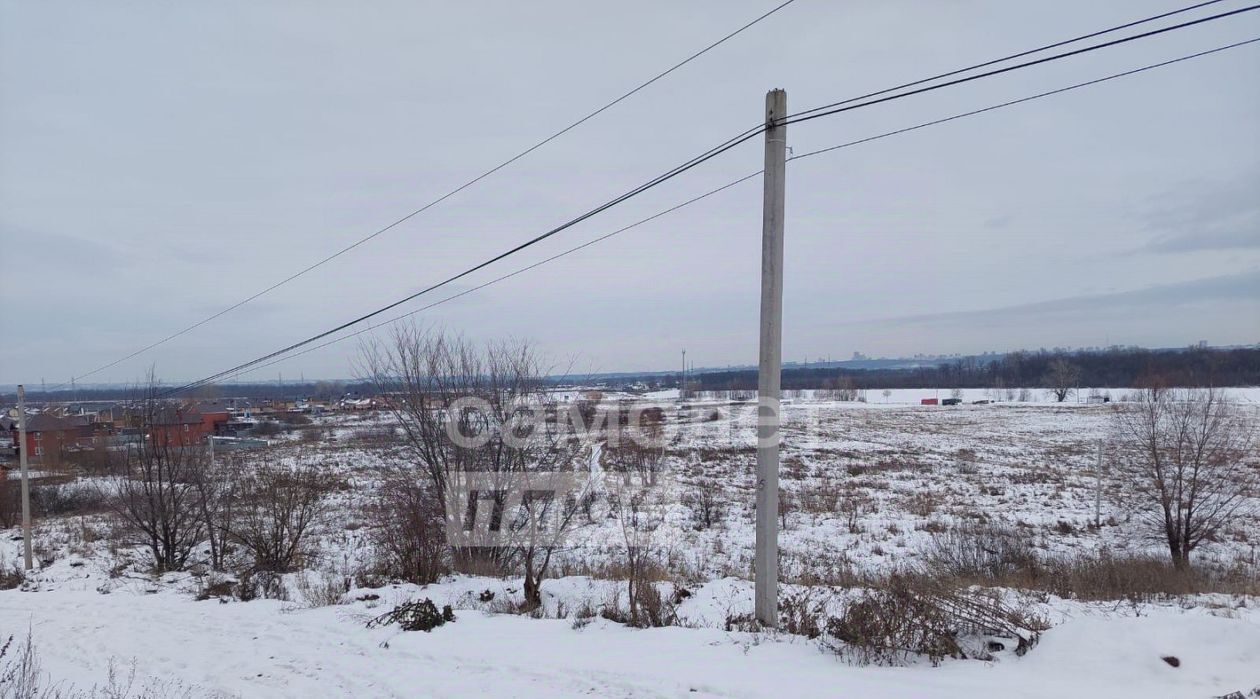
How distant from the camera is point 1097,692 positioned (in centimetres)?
405

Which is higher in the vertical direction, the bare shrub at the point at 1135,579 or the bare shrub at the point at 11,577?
the bare shrub at the point at 1135,579

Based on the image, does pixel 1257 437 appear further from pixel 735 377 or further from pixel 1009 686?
pixel 735 377

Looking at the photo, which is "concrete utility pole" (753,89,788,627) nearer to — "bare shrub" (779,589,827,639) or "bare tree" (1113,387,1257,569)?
"bare shrub" (779,589,827,639)

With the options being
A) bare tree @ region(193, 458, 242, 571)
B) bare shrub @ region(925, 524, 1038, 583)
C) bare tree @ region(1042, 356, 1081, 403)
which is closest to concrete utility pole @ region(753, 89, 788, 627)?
bare shrub @ region(925, 524, 1038, 583)

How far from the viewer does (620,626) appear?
6395 mm

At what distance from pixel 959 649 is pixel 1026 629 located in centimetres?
66

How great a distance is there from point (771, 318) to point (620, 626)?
144 inches

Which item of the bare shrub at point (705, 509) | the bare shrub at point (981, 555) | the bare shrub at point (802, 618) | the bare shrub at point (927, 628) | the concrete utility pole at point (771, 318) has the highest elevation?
the concrete utility pole at point (771, 318)

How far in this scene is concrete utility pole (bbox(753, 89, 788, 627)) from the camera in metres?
5.86

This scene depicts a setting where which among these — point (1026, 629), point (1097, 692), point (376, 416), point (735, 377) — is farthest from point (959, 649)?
point (735, 377)

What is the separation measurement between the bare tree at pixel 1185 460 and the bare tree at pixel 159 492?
20.5 metres

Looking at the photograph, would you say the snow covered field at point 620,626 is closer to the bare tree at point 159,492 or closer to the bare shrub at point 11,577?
the bare shrub at point 11,577

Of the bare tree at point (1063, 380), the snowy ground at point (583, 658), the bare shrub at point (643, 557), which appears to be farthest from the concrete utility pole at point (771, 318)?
the bare tree at point (1063, 380)

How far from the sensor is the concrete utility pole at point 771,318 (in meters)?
5.86
